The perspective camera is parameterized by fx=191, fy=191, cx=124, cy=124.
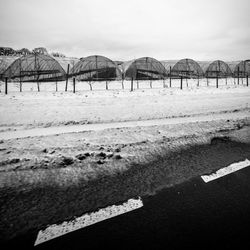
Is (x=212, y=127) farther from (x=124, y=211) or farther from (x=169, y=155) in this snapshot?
(x=124, y=211)

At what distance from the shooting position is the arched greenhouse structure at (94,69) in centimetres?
2816

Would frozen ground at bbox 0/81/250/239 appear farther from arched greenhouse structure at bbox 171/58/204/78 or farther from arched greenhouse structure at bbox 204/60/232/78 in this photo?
arched greenhouse structure at bbox 204/60/232/78

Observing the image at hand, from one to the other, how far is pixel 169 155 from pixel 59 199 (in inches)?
91.4

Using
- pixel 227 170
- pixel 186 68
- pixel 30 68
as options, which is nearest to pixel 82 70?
pixel 30 68

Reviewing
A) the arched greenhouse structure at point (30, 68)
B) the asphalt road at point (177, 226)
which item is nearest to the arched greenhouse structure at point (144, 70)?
the arched greenhouse structure at point (30, 68)

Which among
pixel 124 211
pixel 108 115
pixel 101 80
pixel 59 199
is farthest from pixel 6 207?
pixel 101 80

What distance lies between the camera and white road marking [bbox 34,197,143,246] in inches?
76.3

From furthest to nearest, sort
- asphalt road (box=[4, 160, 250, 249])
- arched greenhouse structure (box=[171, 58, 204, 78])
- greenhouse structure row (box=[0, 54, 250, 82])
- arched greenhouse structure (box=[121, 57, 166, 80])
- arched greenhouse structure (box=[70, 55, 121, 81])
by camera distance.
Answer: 1. arched greenhouse structure (box=[171, 58, 204, 78])
2. arched greenhouse structure (box=[121, 57, 166, 80])
3. arched greenhouse structure (box=[70, 55, 121, 81])
4. greenhouse structure row (box=[0, 54, 250, 82])
5. asphalt road (box=[4, 160, 250, 249])

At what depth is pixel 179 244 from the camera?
182 centimetres

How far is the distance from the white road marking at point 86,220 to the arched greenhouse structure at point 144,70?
2977cm

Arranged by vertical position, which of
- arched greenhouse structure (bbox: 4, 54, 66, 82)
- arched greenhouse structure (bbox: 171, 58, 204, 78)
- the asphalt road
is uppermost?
arched greenhouse structure (bbox: 171, 58, 204, 78)

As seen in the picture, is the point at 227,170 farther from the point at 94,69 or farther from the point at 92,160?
the point at 94,69

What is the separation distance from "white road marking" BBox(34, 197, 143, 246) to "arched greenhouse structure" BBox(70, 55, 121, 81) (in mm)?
26752

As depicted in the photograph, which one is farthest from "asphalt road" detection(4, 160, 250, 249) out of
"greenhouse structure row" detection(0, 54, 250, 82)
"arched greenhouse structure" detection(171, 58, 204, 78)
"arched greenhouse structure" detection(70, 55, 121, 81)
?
"arched greenhouse structure" detection(171, 58, 204, 78)
